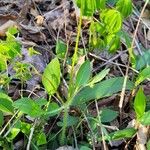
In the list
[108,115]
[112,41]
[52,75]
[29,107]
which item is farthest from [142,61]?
[29,107]

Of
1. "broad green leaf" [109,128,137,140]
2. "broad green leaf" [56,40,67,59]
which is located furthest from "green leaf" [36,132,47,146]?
"broad green leaf" [56,40,67,59]

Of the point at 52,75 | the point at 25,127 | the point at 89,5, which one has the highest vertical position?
the point at 89,5

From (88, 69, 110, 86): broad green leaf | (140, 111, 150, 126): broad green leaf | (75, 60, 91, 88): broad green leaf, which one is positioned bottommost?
(140, 111, 150, 126): broad green leaf

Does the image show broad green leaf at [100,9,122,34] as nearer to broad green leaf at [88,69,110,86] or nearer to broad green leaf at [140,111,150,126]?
broad green leaf at [88,69,110,86]

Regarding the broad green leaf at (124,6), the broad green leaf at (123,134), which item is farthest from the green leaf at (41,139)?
the broad green leaf at (124,6)

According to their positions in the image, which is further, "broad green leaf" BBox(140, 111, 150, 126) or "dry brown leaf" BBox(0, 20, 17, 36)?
"dry brown leaf" BBox(0, 20, 17, 36)

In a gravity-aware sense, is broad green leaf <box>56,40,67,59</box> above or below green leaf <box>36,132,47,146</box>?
above

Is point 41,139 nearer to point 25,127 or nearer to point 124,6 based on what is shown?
point 25,127
